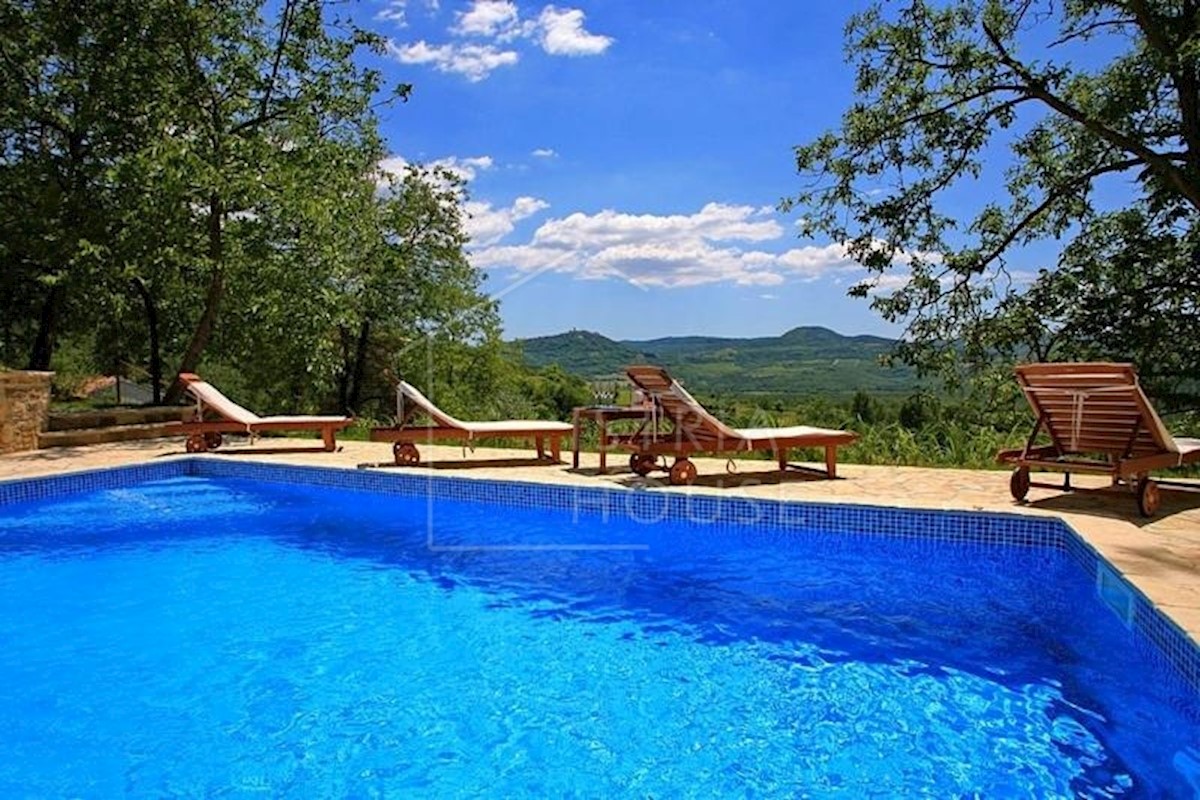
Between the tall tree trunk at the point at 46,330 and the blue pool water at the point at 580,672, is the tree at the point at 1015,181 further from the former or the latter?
the tall tree trunk at the point at 46,330

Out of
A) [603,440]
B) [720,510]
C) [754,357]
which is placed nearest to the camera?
[720,510]

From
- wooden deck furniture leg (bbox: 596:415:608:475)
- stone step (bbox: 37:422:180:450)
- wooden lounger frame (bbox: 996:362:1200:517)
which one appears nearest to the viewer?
wooden lounger frame (bbox: 996:362:1200:517)

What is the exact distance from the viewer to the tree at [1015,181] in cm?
1010

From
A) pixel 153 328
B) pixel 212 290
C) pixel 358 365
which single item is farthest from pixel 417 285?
pixel 212 290

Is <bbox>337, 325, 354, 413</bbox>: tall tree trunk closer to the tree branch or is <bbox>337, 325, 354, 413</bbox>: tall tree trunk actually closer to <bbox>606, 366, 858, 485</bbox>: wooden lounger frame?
<bbox>606, 366, 858, 485</bbox>: wooden lounger frame

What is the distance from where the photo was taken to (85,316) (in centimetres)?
1495

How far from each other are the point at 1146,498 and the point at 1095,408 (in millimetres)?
720

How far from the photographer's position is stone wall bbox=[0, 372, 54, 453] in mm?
9891

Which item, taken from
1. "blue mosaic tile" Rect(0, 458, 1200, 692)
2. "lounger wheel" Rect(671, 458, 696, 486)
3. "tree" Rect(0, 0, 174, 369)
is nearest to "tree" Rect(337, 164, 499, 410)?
"tree" Rect(0, 0, 174, 369)

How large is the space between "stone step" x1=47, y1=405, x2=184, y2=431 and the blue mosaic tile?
2.71m

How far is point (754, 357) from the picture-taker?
3934 cm

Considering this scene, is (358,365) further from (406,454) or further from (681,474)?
(681,474)

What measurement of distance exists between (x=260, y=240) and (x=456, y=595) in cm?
952

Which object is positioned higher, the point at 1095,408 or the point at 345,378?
the point at 345,378
